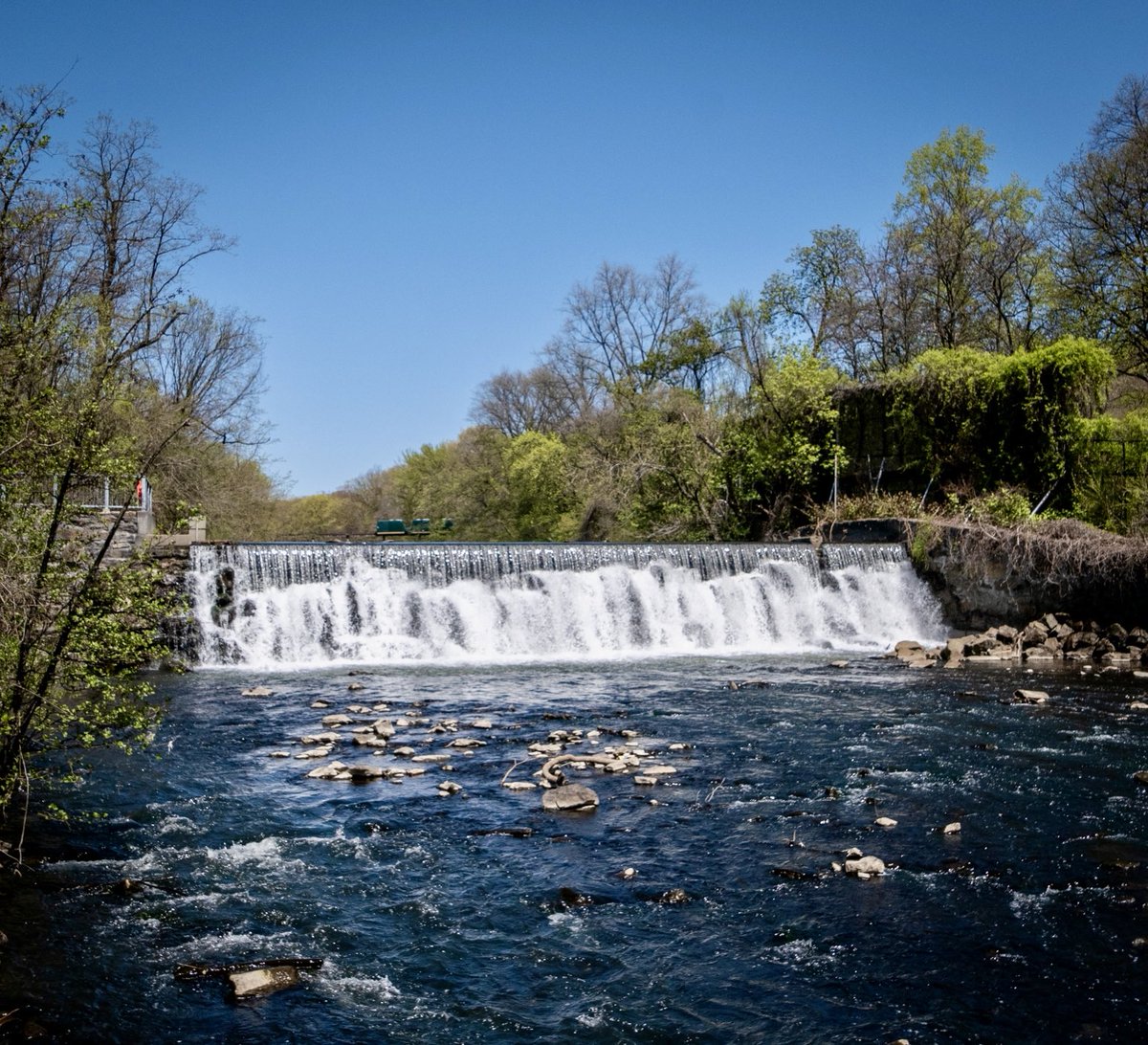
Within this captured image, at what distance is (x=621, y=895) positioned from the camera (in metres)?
5.99

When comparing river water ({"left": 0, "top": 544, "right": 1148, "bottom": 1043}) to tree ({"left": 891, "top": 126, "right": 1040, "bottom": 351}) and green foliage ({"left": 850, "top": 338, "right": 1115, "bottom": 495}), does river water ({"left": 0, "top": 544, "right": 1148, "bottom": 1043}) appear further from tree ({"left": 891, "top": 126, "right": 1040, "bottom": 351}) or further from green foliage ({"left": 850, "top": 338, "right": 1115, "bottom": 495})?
tree ({"left": 891, "top": 126, "right": 1040, "bottom": 351})

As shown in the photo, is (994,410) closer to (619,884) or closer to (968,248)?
(968,248)

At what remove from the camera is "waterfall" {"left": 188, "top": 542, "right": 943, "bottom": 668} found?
54.9 ft

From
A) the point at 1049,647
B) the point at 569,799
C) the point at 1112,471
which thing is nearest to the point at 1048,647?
the point at 1049,647

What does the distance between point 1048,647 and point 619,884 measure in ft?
44.4

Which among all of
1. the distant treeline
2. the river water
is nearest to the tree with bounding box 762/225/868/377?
the distant treeline

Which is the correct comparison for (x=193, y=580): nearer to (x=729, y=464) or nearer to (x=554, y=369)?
(x=729, y=464)

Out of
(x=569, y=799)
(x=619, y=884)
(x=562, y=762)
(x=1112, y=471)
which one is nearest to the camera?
(x=619, y=884)

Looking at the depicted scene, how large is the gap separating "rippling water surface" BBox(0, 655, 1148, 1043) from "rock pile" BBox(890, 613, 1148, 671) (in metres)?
5.87

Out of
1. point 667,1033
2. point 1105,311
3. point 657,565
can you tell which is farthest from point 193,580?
point 1105,311

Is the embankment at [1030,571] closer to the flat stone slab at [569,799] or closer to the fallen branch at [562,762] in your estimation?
the fallen branch at [562,762]

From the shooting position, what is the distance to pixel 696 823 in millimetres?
→ 7316

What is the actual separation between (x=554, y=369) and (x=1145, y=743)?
125 ft

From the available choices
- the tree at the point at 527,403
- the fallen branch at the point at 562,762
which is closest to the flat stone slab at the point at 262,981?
the fallen branch at the point at 562,762
